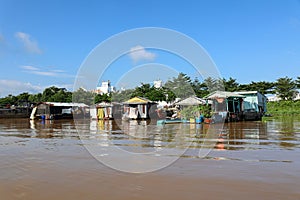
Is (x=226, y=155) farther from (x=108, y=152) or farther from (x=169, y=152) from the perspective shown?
(x=108, y=152)

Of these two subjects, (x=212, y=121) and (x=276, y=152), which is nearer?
(x=276, y=152)

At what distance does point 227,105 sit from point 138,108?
34.8ft

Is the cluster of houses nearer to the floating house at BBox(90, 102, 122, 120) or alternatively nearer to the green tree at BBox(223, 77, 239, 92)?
the floating house at BBox(90, 102, 122, 120)

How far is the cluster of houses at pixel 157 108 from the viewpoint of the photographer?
812 inches

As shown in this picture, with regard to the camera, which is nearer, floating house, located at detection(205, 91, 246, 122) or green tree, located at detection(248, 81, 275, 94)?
floating house, located at detection(205, 91, 246, 122)

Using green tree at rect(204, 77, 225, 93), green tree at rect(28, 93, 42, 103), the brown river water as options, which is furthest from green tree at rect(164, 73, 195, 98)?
the brown river water

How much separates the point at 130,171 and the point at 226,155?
2653mm

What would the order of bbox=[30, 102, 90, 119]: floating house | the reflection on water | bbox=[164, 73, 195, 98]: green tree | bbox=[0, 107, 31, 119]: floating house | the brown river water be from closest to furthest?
the brown river water < the reflection on water < bbox=[30, 102, 90, 119]: floating house < bbox=[164, 73, 195, 98]: green tree < bbox=[0, 107, 31, 119]: floating house

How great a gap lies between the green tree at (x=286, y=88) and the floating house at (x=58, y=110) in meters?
30.4

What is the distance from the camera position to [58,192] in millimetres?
3953

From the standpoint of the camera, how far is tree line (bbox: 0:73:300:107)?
33.2 m

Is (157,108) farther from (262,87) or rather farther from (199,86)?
(262,87)

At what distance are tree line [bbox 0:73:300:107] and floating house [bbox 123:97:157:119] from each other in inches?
110

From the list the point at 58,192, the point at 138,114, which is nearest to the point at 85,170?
the point at 58,192
